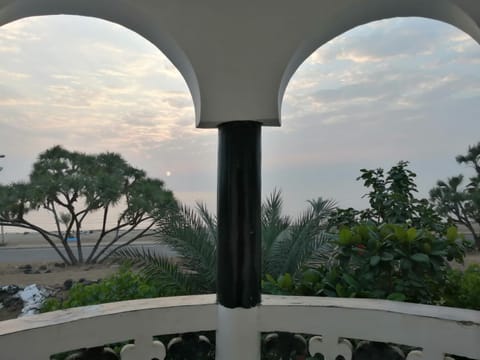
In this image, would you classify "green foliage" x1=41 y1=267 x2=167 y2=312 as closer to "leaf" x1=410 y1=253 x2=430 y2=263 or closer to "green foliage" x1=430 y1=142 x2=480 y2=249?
"leaf" x1=410 y1=253 x2=430 y2=263

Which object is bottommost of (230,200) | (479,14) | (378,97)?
(230,200)

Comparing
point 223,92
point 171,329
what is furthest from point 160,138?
point 171,329

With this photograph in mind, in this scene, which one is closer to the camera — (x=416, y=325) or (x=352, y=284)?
(x=416, y=325)

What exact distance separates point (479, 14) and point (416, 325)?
1.15 m

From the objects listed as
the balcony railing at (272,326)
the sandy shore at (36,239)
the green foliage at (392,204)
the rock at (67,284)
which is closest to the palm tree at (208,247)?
the sandy shore at (36,239)

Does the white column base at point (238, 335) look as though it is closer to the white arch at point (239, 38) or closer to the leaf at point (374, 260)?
the leaf at point (374, 260)

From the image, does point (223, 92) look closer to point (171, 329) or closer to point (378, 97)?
point (171, 329)

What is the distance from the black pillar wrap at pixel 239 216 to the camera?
135cm

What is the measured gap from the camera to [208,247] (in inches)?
116

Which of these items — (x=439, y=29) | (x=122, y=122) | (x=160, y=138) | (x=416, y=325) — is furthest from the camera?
(x=122, y=122)

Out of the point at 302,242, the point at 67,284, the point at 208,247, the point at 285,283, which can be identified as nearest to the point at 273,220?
the point at 302,242

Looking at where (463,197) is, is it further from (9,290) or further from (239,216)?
(9,290)

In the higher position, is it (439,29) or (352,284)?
(439,29)

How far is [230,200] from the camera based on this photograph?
1.38m
